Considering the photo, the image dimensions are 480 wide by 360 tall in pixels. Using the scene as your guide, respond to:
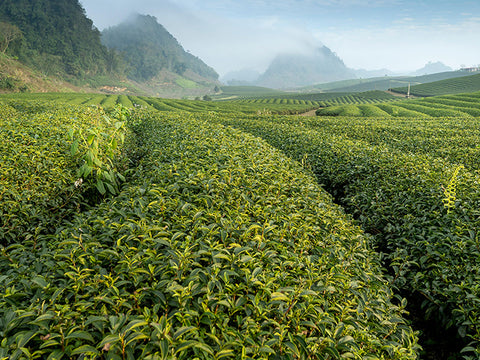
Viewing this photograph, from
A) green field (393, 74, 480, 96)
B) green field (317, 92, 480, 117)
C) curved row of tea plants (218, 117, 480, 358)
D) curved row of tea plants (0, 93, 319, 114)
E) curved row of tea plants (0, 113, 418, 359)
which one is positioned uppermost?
green field (393, 74, 480, 96)

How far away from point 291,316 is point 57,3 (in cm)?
15044

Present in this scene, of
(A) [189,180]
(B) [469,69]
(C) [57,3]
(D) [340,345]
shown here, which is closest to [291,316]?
(D) [340,345]

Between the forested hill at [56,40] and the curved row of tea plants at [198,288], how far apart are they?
100m

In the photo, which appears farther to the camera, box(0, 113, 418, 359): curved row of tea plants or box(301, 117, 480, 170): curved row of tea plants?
box(301, 117, 480, 170): curved row of tea plants

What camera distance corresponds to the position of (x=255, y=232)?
2730 millimetres

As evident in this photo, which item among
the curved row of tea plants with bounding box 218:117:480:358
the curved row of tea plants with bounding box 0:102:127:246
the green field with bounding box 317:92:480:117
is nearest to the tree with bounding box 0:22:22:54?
the green field with bounding box 317:92:480:117

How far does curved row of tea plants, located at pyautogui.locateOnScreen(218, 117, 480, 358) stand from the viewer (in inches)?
124

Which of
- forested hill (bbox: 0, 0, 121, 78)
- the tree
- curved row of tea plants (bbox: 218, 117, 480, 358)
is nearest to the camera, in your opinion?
curved row of tea plants (bbox: 218, 117, 480, 358)

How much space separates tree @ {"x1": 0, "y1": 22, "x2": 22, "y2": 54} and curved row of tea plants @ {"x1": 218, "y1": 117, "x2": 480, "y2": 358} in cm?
9547

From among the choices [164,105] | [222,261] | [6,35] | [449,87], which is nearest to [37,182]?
[222,261]

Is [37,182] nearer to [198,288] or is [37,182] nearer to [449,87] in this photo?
[198,288]

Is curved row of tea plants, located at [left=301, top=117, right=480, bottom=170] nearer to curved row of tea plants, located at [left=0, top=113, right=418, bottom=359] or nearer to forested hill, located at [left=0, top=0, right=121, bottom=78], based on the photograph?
curved row of tea plants, located at [left=0, top=113, right=418, bottom=359]

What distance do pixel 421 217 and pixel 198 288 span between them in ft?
13.4

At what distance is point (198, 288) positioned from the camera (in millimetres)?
1934
